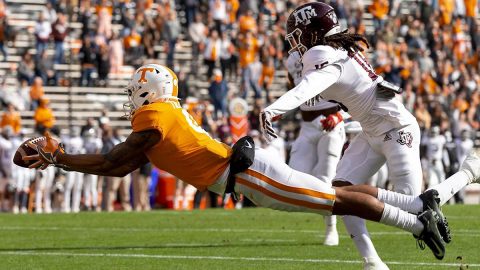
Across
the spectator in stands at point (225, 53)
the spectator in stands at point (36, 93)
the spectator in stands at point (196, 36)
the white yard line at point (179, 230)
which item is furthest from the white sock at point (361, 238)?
the spectator in stands at point (196, 36)

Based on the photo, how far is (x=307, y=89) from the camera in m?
7.34

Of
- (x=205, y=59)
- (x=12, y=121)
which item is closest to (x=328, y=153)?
(x=12, y=121)

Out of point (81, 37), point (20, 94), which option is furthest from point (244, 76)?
point (20, 94)

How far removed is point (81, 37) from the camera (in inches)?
964

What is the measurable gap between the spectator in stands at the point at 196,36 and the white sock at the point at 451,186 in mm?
18153

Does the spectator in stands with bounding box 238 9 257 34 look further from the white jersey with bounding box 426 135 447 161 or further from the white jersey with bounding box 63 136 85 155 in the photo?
the white jersey with bounding box 63 136 85 155

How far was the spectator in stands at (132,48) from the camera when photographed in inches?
966

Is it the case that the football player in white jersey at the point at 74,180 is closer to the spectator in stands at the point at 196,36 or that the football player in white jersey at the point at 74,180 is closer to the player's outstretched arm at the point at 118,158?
the spectator in stands at the point at 196,36

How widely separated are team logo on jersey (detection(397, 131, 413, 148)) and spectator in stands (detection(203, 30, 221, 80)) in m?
17.4

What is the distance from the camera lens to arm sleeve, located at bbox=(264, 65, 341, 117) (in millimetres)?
7137

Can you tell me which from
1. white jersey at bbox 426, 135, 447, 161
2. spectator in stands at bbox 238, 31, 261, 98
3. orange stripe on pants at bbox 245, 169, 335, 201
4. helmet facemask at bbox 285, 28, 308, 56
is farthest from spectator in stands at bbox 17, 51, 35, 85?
orange stripe on pants at bbox 245, 169, 335, 201

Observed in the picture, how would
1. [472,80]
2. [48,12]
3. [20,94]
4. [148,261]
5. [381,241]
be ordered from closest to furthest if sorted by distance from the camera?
1. [148,261]
2. [381,241]
3. [20,94]
4. [48,12]
5. [472,80]

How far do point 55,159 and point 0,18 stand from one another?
54.8 ft

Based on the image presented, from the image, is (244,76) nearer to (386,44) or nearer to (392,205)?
(386,44)
